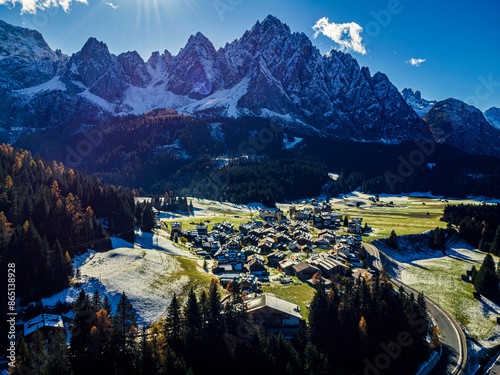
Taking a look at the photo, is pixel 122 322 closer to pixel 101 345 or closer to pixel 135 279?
pixel 101 345

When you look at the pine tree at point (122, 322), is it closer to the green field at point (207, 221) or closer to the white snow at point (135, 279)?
the white snow at point (135, 279)

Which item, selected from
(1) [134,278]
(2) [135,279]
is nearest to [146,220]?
(1) [134,278]

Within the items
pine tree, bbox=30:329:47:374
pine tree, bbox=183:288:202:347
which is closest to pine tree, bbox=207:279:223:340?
pine tree, bbox=183:288:202:347

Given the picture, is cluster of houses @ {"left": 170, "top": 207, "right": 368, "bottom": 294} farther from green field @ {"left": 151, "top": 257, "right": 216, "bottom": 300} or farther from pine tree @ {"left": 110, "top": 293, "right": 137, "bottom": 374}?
pine tree @ {"left": 110, "top": 293, "right": 137, "bottom": 374}

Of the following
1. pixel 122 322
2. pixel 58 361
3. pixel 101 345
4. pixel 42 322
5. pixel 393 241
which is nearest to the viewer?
pixel 58 361

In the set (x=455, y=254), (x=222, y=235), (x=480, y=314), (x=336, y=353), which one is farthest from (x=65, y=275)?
→ (x=455, y=254)

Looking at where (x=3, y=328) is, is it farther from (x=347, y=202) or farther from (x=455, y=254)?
(x=347, y=202)
